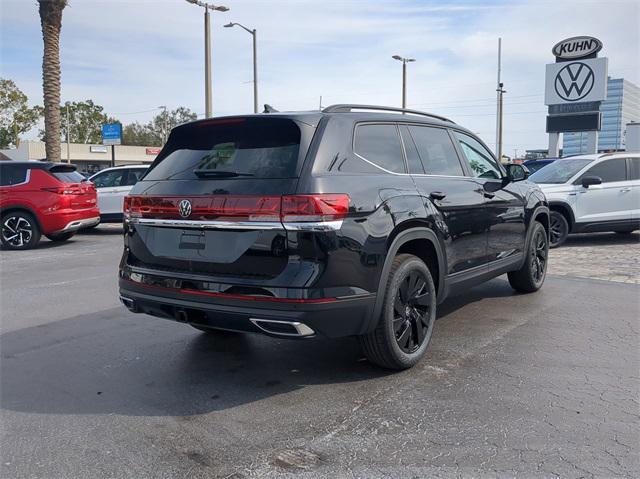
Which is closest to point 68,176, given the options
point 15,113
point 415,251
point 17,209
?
point 17,209

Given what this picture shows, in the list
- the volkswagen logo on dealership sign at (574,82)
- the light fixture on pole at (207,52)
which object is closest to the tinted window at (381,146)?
the light fixture on pole at (207,52)

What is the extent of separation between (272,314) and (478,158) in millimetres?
3166

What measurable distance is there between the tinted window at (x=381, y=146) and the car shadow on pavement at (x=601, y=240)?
757 cm

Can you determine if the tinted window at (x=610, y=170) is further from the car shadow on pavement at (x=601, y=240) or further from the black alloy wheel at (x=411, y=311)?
the black alloy wheel at (x=411, y=311)

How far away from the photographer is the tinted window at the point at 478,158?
553cm

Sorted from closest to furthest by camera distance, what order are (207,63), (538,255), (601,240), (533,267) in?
(533,267) → (538,255) → (601,240) → (207,63)

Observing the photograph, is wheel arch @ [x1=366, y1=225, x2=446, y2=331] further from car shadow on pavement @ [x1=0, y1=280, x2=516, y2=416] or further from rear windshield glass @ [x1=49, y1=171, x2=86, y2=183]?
rear windshield glass @ [x1=49, y1=171, x2=86, y2=183]

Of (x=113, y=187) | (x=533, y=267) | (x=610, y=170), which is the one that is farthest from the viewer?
(x=113, y=187)

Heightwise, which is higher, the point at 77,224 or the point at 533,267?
the point at 77,224

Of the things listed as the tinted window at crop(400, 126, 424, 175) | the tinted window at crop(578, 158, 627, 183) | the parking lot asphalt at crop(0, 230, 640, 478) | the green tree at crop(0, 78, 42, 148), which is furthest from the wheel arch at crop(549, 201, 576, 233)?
the green tree at crop(0, 78, 42, 148)

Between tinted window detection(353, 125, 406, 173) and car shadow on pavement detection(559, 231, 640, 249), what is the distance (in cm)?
757

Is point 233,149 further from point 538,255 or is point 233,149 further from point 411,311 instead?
point 538,255

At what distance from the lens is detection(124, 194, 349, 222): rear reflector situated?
3.46 metres

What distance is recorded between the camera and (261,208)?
3529 mm
